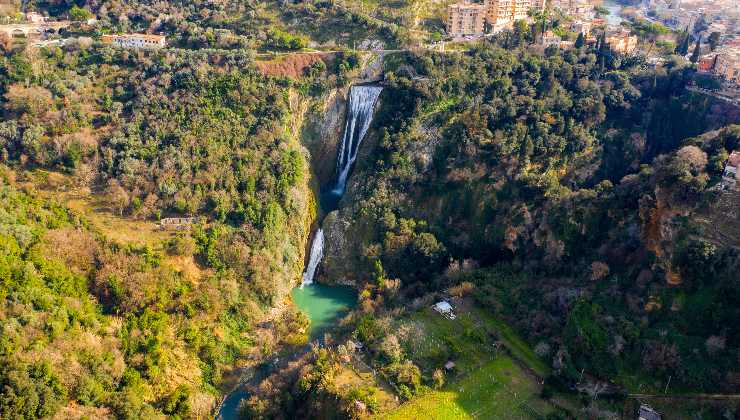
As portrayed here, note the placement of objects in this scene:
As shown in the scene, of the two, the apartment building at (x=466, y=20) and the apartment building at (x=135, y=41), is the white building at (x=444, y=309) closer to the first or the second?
the apartment building at (x=466, y=20)

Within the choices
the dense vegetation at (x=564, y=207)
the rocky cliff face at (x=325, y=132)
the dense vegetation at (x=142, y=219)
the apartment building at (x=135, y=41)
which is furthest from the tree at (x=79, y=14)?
the dense vegetation at (x=564, y=207)

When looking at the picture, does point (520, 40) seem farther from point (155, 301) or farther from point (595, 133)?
point (155, 301)

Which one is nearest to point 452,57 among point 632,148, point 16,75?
point 632,148

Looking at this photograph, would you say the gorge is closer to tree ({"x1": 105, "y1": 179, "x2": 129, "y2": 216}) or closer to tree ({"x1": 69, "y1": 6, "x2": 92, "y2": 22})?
tree ({"x1": 105, "y1": 179, "x2": 129, "y2": 216})

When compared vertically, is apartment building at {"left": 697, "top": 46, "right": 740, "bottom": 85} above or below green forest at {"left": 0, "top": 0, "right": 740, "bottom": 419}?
above

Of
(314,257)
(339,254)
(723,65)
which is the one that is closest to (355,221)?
(339,254)

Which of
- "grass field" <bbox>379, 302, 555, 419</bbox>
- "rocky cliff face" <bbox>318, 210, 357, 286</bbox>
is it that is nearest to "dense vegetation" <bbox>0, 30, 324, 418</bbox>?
"rocky cliff face" <bbox>318, 210, 357, 286</bbox>
